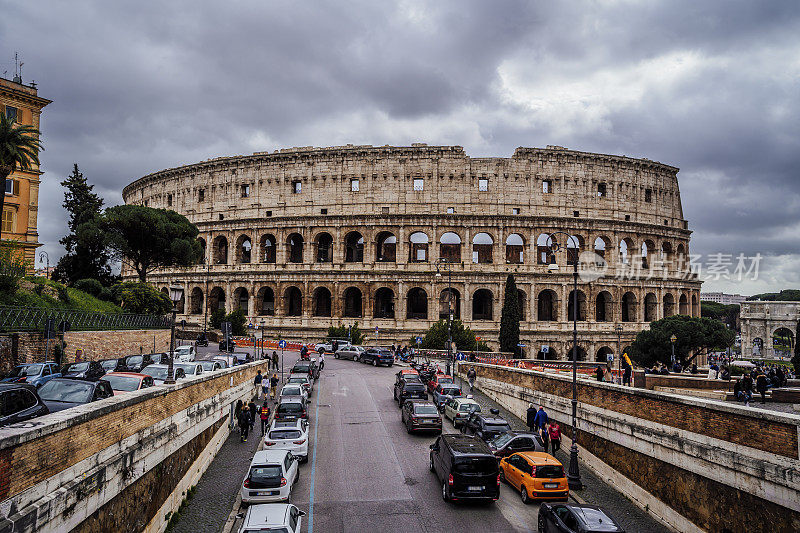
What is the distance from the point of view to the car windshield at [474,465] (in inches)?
530

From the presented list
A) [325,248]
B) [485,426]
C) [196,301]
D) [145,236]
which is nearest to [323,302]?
[325,248]

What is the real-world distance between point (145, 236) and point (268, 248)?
567 inches

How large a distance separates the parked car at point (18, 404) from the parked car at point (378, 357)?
31.3 meters

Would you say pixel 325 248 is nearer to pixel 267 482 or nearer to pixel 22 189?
pixel 22 189

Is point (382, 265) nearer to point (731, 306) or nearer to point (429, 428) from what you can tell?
point (429, 428)

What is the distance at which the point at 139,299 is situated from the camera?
139 ft

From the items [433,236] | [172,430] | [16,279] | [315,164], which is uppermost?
[315,164]

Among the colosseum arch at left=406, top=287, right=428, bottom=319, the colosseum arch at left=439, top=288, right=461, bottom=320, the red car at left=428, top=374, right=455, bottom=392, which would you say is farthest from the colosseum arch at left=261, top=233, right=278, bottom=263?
the red car at left=428, top=374, right=455, bottom=392

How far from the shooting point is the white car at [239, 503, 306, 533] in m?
9.59

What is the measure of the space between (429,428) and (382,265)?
114 feet

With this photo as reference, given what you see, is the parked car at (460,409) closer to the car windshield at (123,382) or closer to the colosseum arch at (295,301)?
the car windshield at (123,382)

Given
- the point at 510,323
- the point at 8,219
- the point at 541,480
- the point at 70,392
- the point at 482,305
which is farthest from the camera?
the point at 482,305

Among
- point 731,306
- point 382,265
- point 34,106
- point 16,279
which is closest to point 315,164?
point 382,265

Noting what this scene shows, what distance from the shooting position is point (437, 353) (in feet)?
141
